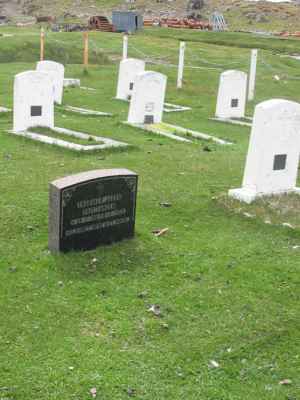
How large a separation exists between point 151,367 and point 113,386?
0.39 metres

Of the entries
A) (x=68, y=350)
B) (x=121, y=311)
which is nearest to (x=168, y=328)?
(x=121, y=311)

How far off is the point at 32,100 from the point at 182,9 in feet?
257

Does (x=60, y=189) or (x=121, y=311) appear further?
(x=60, y=189)

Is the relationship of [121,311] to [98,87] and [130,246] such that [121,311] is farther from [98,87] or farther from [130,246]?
[98,87]

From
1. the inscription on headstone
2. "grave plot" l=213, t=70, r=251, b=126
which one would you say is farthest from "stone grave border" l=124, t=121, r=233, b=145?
"grave plot" l=213, t=70, r=251, b=126

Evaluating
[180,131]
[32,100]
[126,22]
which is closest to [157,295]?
[32,100]

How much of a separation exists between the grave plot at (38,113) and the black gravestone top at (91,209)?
5.36 m

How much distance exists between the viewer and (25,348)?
16.2 ft

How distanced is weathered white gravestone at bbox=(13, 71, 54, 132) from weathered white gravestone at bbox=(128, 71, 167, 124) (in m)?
2.45

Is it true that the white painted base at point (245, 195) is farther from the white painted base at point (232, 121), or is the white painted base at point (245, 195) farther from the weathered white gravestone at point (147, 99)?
Result: the white painted base at point (232, 121)

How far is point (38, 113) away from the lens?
13391 mm

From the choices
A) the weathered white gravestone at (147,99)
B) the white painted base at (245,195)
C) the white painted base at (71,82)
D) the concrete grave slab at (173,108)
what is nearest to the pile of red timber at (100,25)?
the white painted base at (71,82)

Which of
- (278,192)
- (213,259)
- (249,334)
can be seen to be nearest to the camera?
(249,334)

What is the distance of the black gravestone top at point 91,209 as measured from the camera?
21.1 feet
